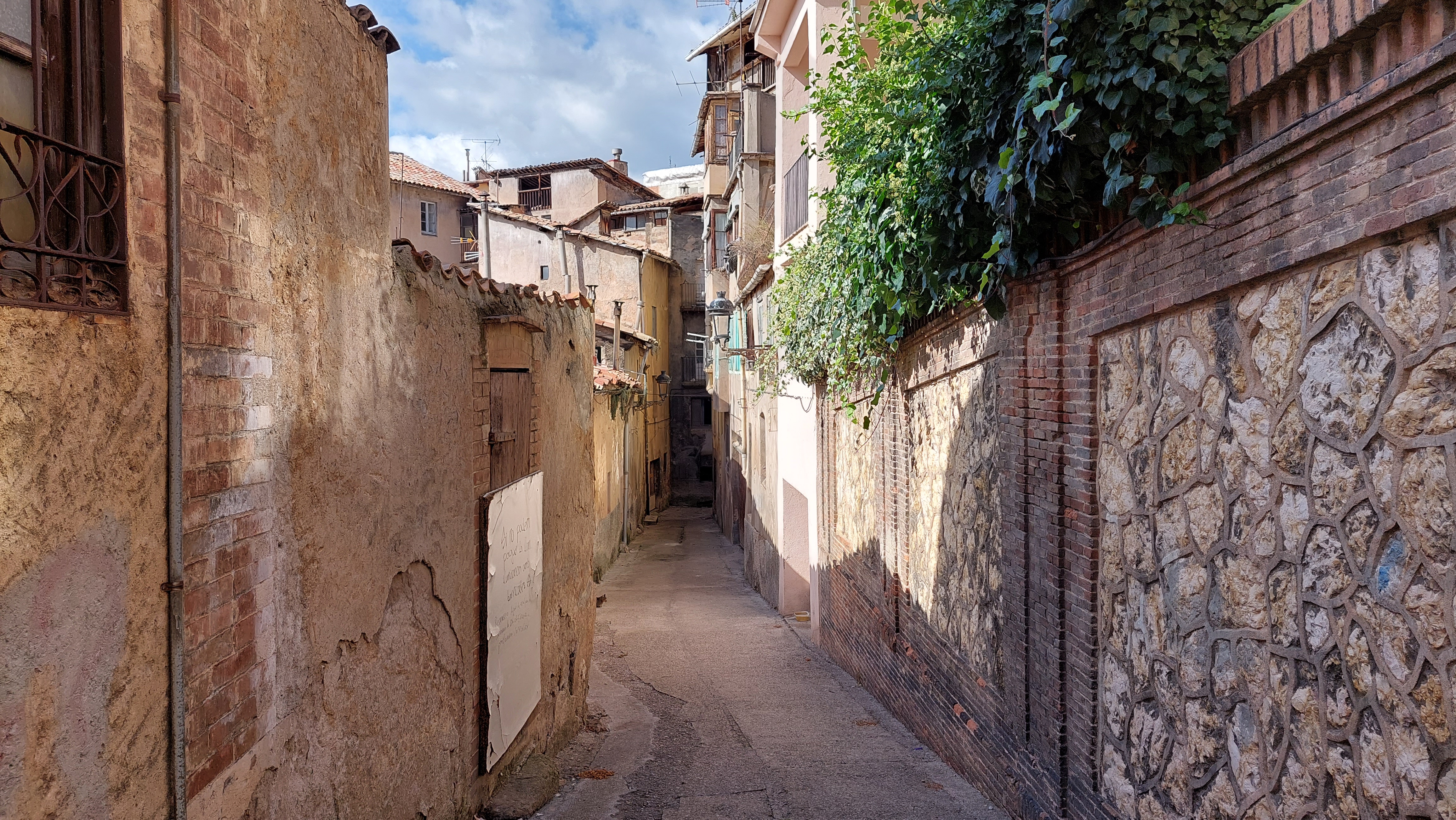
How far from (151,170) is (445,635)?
3.06 m

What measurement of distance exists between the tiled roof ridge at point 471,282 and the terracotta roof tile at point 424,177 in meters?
23.0

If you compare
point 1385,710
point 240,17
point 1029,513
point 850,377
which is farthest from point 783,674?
point 240,17

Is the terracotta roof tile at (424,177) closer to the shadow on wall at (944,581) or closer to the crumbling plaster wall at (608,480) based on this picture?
the crumbling plaster wall at (608,480)

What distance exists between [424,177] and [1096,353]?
28121mm

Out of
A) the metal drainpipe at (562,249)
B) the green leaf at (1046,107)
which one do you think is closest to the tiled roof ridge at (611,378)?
the metal drainpipe at (562,249)

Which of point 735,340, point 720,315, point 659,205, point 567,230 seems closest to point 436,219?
point 567,230

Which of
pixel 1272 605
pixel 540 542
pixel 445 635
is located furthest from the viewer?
pixel 540 542

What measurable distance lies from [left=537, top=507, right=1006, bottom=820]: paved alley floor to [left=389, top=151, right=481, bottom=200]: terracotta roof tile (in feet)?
64.1

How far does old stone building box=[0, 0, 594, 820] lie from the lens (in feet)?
6.73

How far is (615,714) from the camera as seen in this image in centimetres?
854

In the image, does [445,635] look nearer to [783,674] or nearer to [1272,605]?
[1272,605]

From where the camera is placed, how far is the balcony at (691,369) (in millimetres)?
35375

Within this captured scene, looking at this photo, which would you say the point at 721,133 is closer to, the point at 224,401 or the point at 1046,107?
the point at 1046,107

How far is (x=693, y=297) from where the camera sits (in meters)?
35.7
